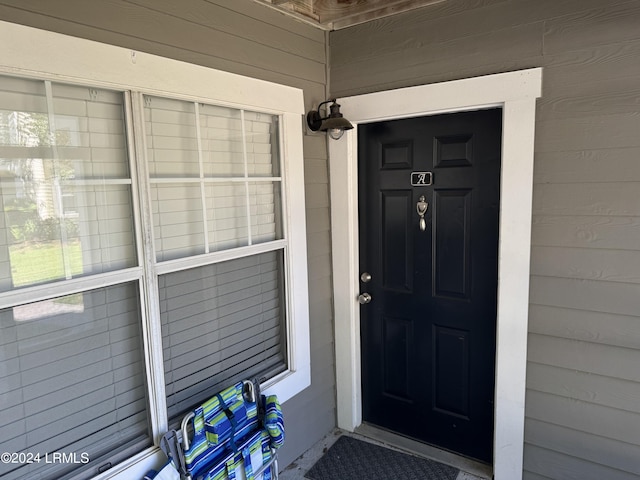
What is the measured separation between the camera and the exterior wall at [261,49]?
1.55 m

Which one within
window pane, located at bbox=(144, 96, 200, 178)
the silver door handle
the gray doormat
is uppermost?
window pane, located at bbox=(144, 96, 200, 178)

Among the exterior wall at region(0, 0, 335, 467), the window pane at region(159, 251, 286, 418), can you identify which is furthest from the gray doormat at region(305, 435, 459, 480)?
the window pane at region(159, 251, 286, 418)

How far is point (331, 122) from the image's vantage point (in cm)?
243

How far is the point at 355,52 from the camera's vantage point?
101 inches

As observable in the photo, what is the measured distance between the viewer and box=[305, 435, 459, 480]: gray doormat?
2451 mm

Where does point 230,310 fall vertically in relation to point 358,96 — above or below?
below

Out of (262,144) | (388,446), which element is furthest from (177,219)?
(388,446)

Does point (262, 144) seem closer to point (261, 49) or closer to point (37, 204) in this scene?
point (261, 49)

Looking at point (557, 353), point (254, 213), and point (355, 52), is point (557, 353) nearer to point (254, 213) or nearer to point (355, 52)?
point (254, 213)

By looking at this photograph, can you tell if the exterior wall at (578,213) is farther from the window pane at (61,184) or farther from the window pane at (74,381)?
the window pane at (74,381)

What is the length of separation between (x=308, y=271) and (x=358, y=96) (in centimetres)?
102

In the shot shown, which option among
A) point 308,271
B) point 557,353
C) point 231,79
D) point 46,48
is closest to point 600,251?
point 557,353

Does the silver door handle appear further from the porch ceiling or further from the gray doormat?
the gray doormat

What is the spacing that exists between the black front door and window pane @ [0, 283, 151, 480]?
1.44 metres
